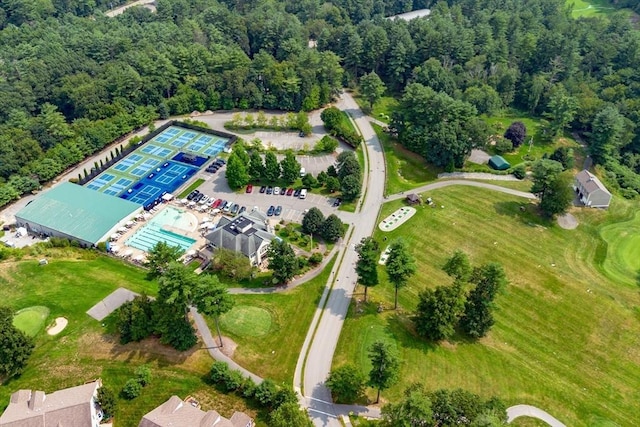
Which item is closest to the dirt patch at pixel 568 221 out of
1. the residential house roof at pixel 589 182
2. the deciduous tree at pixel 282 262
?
the residential house roof at pixel 589 182

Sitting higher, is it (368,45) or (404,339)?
(368,45)

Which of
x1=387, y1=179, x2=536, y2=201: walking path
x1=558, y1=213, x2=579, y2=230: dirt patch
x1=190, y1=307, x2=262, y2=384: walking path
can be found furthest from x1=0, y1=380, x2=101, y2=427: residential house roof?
x1=558, y1=213, x2=579, y2=230: dirt patch

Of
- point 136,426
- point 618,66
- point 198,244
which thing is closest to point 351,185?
point 198,244

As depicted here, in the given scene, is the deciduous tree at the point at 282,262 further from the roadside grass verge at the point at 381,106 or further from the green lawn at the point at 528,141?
the roadside grass verge at the point at 381,106

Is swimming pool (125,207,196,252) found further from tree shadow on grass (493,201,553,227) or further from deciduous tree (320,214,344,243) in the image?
tree shadow on grass (493,201,553,227)

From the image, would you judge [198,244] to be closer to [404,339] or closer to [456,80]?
[404,339]

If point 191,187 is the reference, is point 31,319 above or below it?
above

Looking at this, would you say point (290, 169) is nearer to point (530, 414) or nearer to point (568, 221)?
point (568, 221)

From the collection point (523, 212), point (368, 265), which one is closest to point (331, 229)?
point (368, 265)
